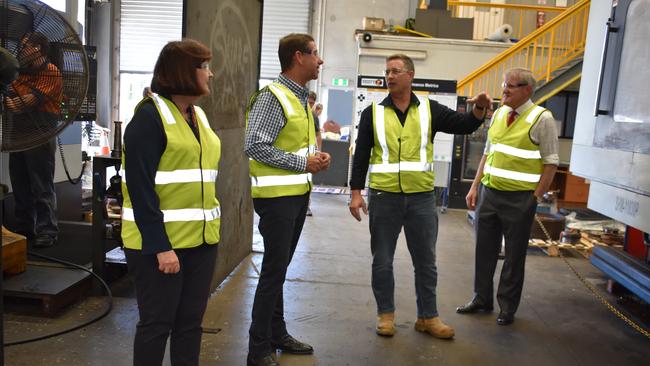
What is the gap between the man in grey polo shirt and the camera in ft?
12.8

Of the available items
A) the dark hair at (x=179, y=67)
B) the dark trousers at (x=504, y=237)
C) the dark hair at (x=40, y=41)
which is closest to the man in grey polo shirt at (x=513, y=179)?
the dark trousers at (x=504, y=237)

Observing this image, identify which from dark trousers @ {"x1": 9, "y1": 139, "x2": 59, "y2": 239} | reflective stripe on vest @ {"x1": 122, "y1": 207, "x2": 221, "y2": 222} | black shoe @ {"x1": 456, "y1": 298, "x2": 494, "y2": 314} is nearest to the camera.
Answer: reflective stripe on vest @ {"x1": 122, "y1": 207, "x2": 221, "y2": 222}

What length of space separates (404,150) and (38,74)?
205 cm

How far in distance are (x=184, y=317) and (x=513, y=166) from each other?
2576 mm

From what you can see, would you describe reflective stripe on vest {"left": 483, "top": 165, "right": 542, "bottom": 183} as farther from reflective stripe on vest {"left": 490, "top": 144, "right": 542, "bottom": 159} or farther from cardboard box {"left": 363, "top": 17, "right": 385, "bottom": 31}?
cardboard box {"left": 363, "top": 17, "right": 385, "bottom": 31}

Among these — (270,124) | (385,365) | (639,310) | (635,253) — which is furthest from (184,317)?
(635,253)

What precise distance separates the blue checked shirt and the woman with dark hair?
50 centimetres

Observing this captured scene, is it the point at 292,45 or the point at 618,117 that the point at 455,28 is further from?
the point at 292,45

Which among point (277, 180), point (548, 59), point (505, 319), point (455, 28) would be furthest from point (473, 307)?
point (455, 28)

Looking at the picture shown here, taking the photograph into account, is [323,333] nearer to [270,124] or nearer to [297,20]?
[270,124]

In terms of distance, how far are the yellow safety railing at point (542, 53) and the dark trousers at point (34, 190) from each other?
656cm

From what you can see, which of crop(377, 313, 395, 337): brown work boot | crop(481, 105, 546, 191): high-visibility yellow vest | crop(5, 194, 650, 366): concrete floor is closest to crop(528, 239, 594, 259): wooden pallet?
crop(5, 194, 650, 366): concrete floor

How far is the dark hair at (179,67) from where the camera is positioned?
2160 millimetres

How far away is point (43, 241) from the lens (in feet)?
16.3
